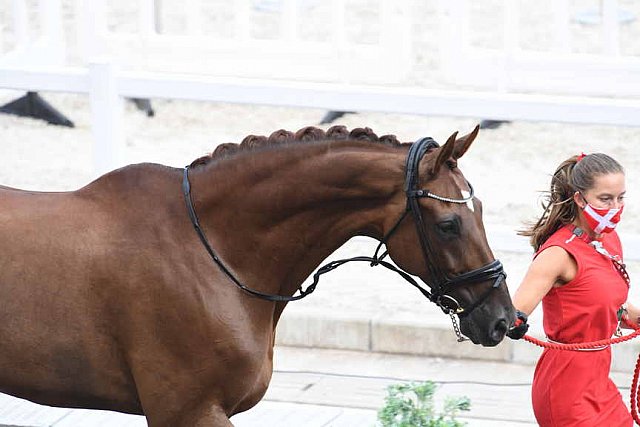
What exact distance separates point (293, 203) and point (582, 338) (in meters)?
1.21

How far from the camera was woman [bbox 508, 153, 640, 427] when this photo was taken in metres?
5.16

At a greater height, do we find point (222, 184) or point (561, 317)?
point (222, 184)

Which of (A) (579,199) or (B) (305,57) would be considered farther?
(B) (305,57)

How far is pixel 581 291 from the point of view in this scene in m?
5.17

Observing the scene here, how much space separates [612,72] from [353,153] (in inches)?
241

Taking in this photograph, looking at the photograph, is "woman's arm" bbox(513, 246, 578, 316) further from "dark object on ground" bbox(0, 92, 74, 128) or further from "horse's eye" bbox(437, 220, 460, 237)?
"dark object on ground" bbox(0, 92, 74, 128)

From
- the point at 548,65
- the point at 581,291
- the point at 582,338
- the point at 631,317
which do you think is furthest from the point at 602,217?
the point at 548,65

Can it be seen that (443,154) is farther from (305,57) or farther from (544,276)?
(305,57)

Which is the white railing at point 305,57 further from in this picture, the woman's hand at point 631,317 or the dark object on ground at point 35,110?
the woman's hand at point 631,317

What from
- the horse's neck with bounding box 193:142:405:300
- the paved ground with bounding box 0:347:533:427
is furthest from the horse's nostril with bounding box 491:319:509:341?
the paved ground with bounding box 0:347:533:427

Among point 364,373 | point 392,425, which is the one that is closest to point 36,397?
point 392,425

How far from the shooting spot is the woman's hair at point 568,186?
5.18 metres

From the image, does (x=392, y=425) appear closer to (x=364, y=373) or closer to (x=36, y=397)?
(x=36, y=397)

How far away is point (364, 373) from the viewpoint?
301 inches
